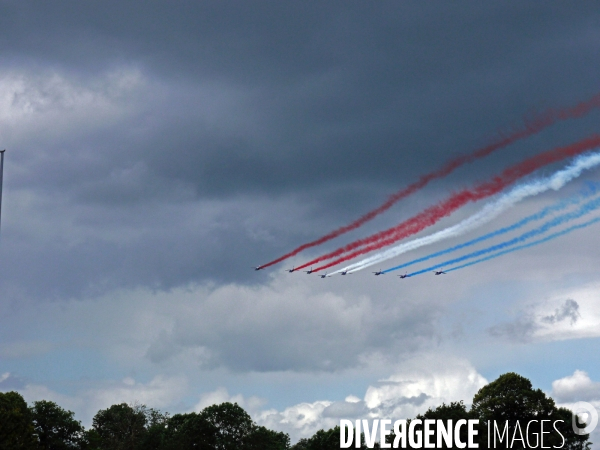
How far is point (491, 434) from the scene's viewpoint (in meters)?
169

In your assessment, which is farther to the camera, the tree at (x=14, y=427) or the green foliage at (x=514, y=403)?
the tree at (x=14, y=427)

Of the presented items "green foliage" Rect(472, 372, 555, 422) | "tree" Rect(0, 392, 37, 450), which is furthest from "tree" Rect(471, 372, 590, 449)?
"tree" Rect(0, 392, 37, 450)

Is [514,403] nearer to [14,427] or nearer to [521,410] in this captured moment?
[521,410]

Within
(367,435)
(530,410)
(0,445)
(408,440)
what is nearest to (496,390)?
(530,410)

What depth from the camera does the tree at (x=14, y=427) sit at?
18188 cm

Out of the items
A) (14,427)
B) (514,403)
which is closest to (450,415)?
(514,403)

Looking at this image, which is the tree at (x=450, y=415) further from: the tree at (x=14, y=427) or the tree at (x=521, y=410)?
the tree at (x=14, y=427)

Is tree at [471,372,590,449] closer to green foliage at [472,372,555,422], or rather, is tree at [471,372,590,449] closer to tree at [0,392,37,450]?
green foliage at [472,372,555,422]

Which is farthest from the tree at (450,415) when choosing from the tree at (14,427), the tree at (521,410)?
the tree at (14,427)

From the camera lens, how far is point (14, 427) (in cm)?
18525

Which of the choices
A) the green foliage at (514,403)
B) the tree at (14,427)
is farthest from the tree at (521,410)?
the tree at (14,427)

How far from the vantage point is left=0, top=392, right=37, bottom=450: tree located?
597 feet

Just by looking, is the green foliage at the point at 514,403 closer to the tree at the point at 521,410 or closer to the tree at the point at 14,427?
the tree at the point at 521,410

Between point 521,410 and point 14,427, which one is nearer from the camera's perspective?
point 521,410
